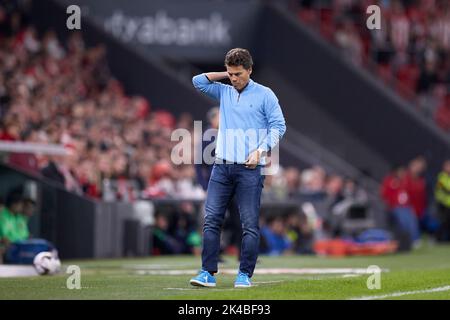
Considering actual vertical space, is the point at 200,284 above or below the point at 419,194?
above

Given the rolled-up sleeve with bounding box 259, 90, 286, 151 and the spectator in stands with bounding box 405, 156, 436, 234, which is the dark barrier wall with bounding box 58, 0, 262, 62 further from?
the rolled-up sleeve with bounding box 259, 90, 286, 151

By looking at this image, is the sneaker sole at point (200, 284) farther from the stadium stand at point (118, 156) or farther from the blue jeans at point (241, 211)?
the stadium stand at point (118, 156)

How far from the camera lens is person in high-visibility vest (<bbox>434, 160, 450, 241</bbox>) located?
2919 centimetres

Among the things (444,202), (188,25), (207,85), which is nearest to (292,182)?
(444,202)

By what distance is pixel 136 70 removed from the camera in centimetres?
2975

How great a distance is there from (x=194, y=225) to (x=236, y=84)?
12.1m

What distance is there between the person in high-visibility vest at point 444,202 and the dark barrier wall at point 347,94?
1.72m

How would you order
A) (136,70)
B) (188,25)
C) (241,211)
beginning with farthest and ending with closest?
(188,25) < (136,70) < (241,211)

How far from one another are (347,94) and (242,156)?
800 inches

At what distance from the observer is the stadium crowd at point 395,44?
106ft

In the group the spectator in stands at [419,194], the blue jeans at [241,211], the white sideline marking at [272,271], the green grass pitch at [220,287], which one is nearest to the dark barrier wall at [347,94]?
the spectator in stands at [419,194]

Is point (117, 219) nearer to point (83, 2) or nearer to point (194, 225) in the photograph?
point (194, 225)

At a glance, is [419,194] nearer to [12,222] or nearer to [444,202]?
[444,202]

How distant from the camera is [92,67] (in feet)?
95.0
